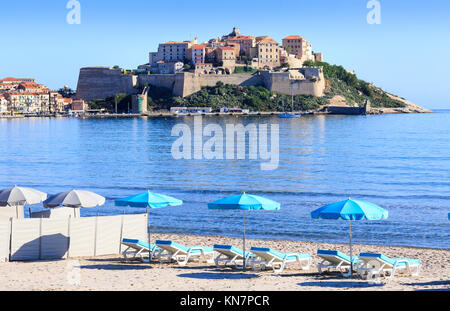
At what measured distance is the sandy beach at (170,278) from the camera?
1063 centimetres

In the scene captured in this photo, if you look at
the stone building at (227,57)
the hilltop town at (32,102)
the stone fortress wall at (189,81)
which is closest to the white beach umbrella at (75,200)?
the stone fortress wall at (189,81)

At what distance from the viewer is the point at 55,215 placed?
15.0 metres

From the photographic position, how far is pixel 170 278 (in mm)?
11414

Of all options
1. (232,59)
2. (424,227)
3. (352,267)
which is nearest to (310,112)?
(232,59)

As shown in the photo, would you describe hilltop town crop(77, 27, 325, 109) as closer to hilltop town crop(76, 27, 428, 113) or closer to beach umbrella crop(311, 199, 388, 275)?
hilltop town crop(76, 27, 428, 113)

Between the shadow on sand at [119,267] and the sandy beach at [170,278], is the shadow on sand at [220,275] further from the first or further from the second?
the shadow on sand at [119,267]

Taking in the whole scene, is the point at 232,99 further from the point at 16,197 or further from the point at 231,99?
the point at 16,197

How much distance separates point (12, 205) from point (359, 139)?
4735cm

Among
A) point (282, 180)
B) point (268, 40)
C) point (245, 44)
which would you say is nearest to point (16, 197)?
point (282, 180)

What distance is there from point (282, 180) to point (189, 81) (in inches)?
2892

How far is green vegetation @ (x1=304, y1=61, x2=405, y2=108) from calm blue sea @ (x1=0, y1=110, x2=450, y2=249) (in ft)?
183

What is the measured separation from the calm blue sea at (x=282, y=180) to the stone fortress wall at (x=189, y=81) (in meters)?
45.2
